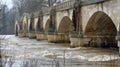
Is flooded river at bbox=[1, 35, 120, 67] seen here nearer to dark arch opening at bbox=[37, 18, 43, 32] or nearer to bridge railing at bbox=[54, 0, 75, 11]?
bridge railing at bbox=[54, 0, 75, 11]

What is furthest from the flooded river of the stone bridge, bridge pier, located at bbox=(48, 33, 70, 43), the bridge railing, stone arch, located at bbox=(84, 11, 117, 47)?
bridge pier, located at bbox=(48, 33, 70, 43)

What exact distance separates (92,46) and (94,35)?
3.80 feet

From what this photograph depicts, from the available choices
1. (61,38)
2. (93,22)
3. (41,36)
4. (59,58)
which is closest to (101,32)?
(93,22)

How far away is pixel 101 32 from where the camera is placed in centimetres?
3017

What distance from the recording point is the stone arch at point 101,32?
2948 cm

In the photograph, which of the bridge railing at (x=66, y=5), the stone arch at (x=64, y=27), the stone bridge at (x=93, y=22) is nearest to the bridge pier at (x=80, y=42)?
the stone bridge at (x=93, y=22)

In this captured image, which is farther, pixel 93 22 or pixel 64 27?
pixel 64 27

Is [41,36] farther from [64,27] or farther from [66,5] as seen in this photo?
A: [66,5]

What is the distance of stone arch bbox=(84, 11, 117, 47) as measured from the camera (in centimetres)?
2948

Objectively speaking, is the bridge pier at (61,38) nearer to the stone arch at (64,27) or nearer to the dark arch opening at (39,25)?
the stone arch at (64,27)

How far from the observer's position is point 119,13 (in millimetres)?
23281

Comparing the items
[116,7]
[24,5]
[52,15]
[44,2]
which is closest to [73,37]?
[116,7]

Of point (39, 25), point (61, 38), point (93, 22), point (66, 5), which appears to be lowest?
point (61, 38)

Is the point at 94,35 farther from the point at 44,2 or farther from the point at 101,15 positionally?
the point at 44,2
